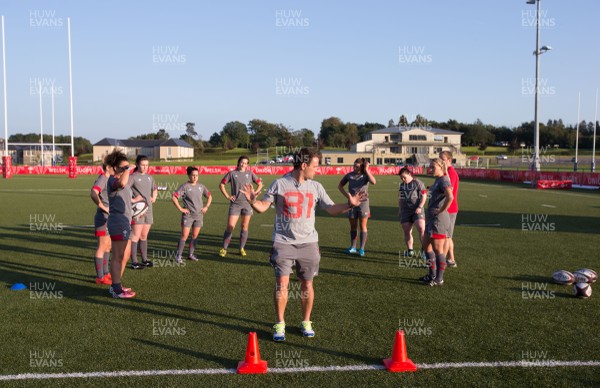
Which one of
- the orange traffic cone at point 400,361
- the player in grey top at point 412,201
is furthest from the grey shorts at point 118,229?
the player in grey top at point 412,201

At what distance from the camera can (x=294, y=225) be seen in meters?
5.56

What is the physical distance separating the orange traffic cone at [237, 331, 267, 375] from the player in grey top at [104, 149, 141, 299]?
3.11 meters

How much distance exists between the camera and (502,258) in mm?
10289

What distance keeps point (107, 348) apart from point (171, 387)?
1.30 m

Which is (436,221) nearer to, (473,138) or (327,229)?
(327,229)

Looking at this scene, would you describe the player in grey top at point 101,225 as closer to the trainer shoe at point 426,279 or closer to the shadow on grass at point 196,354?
the shadow on grass at point 196,354

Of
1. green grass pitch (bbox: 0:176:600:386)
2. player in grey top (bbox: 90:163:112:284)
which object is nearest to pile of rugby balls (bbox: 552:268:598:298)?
green grass pitch (bbox: 0:176:600:386)

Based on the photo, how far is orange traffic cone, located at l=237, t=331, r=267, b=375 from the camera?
4748mm

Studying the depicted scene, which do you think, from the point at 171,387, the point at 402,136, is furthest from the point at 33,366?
the point at 402,136

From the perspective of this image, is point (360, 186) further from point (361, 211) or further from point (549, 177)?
point (549, 177)

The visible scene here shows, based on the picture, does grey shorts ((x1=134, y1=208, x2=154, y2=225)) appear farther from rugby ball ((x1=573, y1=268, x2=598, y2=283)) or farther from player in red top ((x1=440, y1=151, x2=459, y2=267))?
rugby ball ((x1=573, y1=268, x2=598, y2=283))

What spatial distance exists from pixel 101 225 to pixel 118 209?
1.21 m

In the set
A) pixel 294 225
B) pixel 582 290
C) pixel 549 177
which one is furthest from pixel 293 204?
pixel 549 177

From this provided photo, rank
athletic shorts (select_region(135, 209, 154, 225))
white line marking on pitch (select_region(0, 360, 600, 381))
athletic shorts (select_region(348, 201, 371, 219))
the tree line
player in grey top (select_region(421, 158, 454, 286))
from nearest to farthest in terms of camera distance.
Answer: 1. white line marking on pitch (select_region(0, 360, 600, 381))
2. player in grey top (select_region(421, 158, 454, 286))
3. athletic shorts (select_region(135, 209, 154, 225))
4. athletic shorts (select_region(348, 201, 371, 219))
5. the tree line
